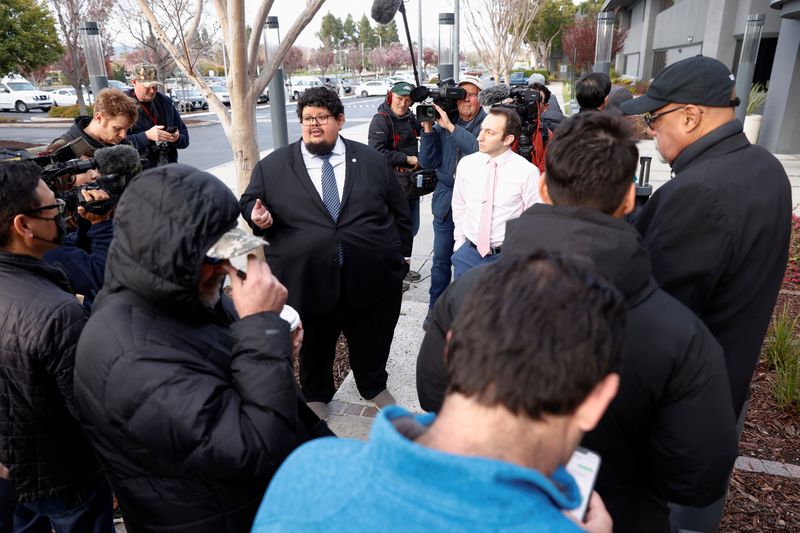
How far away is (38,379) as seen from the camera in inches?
68.4

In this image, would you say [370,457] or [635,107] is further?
[635,107]

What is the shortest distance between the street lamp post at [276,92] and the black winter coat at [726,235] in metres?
3.39

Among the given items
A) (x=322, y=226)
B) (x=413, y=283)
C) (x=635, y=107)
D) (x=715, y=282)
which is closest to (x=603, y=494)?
(x=715, y=282)

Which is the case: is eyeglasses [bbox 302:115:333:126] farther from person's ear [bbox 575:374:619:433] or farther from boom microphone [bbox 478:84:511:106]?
person's ear [bbox 575:374:619:433]

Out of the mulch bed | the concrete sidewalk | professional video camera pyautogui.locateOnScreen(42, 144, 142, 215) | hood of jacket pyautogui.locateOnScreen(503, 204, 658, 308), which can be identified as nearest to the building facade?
the concrete sidewalk

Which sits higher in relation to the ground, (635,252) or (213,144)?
(635,252)

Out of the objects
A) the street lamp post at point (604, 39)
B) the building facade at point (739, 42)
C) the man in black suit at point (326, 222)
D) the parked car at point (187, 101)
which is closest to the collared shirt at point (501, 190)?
the man in black suit at point (326, 222)

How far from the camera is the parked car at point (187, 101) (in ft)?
95.7

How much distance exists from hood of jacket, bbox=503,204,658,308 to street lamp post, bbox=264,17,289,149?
356 centimetres

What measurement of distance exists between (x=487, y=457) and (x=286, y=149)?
2.82m

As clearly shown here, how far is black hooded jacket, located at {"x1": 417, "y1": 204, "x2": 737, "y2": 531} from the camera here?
1.30m

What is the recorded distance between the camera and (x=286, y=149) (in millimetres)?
3275

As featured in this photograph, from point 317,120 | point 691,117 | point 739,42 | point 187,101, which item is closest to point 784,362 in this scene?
point 691,117

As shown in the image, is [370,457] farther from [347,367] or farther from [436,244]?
[436,244]
